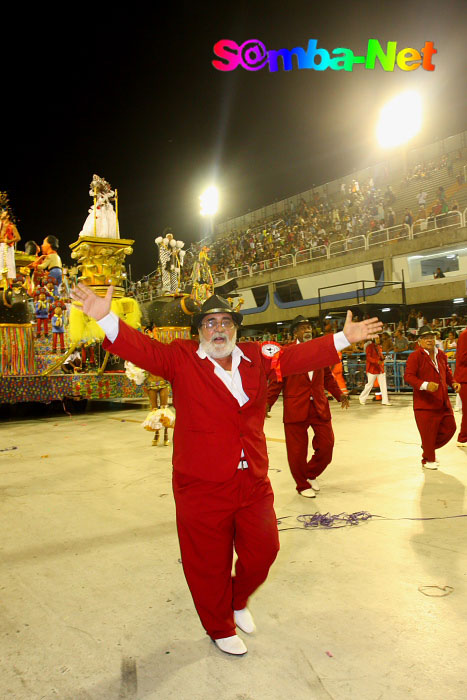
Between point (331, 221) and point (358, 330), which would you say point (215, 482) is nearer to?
point (358, 330)

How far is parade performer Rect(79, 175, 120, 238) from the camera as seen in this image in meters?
11.0

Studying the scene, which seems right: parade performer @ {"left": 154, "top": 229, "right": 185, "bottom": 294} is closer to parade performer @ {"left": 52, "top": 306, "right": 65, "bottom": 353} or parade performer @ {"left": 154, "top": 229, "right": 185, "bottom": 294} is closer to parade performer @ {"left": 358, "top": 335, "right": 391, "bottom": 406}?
parade performer @ {"left": 52, "top": 306, "right": 65, "bottom": 353}

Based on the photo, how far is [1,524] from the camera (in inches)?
174

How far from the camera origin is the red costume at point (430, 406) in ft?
19.9

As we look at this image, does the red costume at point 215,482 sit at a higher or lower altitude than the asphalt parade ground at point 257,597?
higher

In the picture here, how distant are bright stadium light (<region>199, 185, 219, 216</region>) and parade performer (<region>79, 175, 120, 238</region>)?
27.1 meters

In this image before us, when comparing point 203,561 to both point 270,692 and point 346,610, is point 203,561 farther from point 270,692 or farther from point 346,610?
point 346,610

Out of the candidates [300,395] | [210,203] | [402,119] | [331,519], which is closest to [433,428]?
[300,395]

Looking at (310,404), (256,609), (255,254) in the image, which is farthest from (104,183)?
(255,254)

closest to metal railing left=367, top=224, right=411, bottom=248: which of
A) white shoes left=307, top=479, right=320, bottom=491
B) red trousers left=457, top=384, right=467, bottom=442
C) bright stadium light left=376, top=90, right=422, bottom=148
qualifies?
bright stadium light left=376, top=90, right=422, bottom=148

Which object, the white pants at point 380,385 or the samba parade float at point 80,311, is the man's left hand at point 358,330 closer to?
the samba parade float at point 80,311

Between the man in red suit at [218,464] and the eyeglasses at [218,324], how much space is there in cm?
5

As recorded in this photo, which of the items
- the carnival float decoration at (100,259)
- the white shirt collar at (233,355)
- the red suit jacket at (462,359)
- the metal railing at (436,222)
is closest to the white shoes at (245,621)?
the white shirt collar at (233,355)

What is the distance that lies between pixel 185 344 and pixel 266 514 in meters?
0.99
